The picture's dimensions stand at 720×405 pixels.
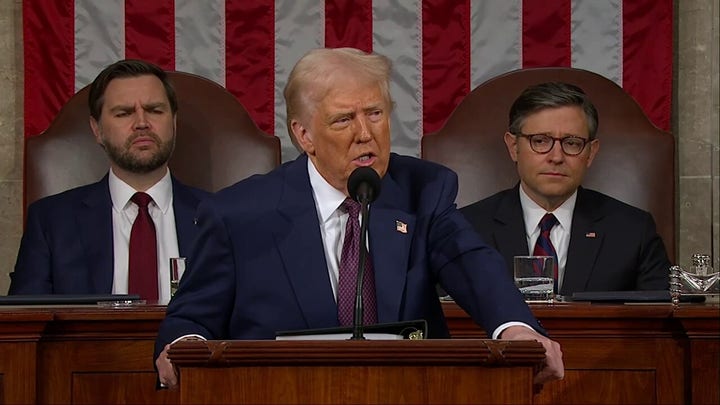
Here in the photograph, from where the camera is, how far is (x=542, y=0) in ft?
19.2

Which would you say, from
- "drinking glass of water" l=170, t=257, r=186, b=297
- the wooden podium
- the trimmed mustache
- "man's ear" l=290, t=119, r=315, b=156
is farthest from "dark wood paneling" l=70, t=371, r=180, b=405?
the trimmed mustache

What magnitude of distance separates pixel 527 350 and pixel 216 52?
3.62 meters

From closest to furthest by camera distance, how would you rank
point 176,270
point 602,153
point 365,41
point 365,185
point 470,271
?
point 365,185, point 470,271, point 176,270, point 602,153, point 365,41

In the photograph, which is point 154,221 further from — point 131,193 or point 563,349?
point 563,349

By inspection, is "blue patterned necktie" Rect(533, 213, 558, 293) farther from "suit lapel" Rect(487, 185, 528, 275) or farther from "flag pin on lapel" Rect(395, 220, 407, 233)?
"flag pin on lapel" Rect(395, 220, 407, 233)

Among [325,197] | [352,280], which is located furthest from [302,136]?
[352,280]

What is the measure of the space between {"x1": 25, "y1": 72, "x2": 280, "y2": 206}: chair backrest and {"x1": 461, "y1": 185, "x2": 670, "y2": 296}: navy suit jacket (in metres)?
0.97

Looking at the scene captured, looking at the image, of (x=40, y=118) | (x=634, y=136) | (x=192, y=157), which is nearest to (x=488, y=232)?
(x=634, y=136)

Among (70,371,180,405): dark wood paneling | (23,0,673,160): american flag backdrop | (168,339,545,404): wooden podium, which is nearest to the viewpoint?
(168,339,545,404): wooden podium

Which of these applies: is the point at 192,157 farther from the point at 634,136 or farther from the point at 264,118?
the point at 634,136

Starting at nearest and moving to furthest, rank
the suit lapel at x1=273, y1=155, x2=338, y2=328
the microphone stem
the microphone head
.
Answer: the microphone stem → the microphone head → the suit lapel at x1=273, y1=155, x2=338, y2=328

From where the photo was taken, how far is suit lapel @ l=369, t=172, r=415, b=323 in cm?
318

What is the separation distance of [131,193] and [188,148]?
0.50m

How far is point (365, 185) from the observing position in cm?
287
